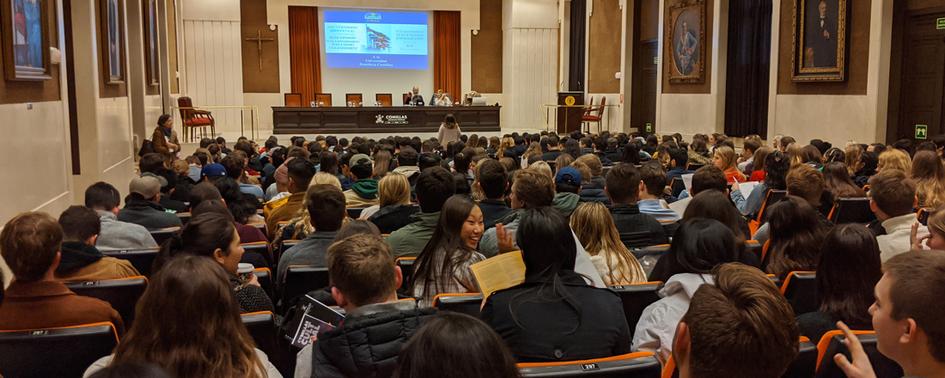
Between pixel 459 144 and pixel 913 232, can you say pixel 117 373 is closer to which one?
pixel 913 232

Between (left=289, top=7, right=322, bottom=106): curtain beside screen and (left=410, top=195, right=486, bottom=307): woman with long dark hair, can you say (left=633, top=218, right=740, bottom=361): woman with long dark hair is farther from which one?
(left=289, top=7, right=322, bottom=106): curtain beside screen

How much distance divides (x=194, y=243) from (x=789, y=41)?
11814 mm

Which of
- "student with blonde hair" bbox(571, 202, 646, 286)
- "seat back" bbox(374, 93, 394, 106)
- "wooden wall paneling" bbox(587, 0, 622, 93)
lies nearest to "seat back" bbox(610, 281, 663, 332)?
"student with blonde hair" bbox(571, 202, 646, 286)

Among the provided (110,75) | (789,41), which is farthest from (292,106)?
(789,41)

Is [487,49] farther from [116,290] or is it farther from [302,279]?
[116,290]

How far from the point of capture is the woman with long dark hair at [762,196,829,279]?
3438mm

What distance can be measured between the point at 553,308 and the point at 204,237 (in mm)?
1464

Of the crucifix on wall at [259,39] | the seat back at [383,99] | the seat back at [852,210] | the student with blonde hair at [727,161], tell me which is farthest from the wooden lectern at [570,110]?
the seat back at [852,210]

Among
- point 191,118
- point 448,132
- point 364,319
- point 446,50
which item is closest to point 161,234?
point 364,319

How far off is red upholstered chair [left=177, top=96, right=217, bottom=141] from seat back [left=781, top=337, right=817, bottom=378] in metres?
15.7

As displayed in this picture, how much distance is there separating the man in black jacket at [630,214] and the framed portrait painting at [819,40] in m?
8.37

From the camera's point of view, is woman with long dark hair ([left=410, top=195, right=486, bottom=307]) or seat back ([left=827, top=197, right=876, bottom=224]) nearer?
woman with long dark hair ([left=410, top=195, right=486, bottom=307])

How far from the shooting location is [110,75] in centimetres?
1134

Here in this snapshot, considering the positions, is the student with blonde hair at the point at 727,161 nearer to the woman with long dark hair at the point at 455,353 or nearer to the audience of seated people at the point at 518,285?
the audience of seated people at the point at 518,285
